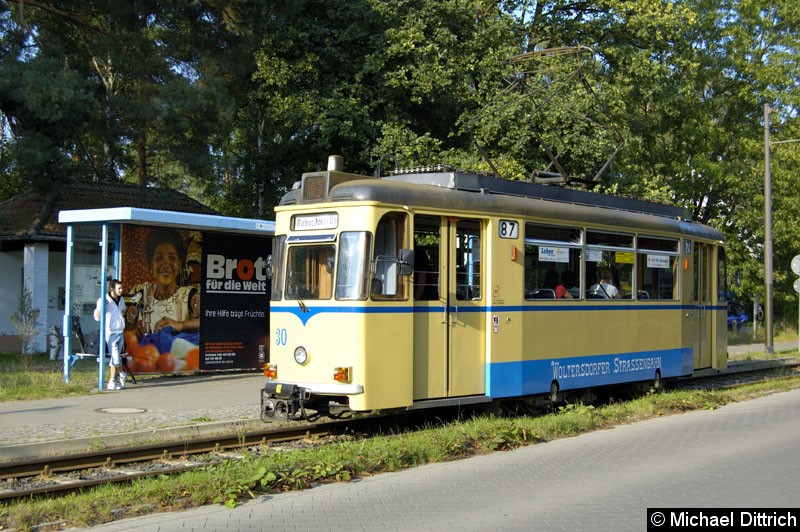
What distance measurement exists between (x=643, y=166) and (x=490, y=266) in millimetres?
22398

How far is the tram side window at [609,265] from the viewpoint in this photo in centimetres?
1328

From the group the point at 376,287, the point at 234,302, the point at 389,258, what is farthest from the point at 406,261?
the point at 234,302

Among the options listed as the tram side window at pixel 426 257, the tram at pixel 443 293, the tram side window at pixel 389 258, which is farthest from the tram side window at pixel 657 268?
the tram side window at pixel 389 258

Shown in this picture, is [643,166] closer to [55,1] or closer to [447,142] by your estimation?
[447,142]

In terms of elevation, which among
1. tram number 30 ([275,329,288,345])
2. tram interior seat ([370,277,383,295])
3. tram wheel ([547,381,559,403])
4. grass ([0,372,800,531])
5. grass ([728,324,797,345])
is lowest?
grass ([728,324,797,345])

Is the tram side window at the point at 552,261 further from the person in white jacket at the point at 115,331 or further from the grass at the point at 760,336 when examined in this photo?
the grass at the point at 760,336

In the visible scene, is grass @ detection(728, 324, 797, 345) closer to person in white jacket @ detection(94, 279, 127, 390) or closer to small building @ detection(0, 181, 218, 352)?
small building @ detection(0, 181, 218, 352)

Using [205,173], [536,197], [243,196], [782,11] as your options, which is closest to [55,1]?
[205,173]

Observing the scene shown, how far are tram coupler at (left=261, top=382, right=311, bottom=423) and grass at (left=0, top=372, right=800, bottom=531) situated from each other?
25.2 inches

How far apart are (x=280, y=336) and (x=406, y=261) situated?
6.83ft

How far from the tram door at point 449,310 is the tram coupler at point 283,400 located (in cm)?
144

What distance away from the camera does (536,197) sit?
1273 cm

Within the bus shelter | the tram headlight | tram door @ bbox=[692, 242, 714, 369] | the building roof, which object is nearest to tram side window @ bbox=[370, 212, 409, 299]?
the tram headlight

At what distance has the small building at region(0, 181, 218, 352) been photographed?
2306cm
